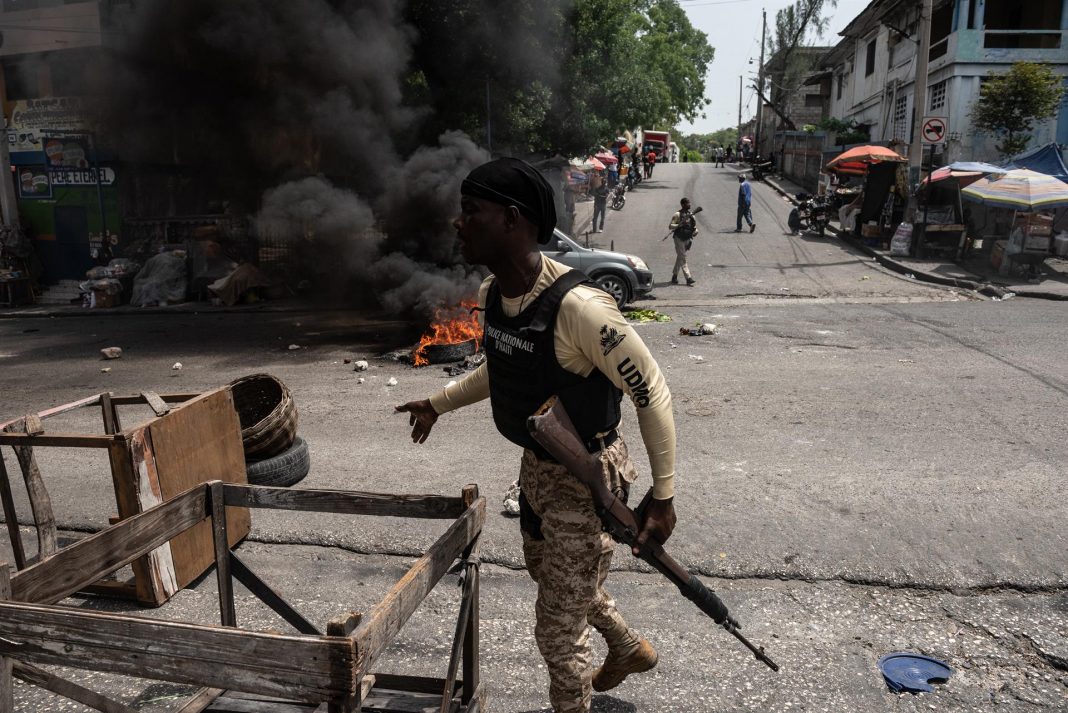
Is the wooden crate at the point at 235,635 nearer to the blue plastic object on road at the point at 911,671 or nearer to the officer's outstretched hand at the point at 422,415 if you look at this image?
the officer's outstretched hand at the point at 422,415

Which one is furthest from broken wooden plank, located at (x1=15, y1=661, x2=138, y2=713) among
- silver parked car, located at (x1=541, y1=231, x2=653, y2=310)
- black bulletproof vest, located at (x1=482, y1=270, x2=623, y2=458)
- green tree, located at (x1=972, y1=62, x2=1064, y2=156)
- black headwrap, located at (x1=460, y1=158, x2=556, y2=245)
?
green tree, located at (x1=972, y1=62, x2=1064, y2=156)

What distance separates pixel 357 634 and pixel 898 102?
1207 inches

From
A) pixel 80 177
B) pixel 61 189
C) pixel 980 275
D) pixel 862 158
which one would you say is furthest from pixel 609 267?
pixel 61 189

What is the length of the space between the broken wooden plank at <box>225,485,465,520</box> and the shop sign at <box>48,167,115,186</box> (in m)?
16.3

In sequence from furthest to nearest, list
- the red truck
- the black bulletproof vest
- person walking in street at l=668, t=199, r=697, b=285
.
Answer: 1. the red truck
2. person walking in street at l=668, t=199, r=697, b=285
3. the black bulletproof vest

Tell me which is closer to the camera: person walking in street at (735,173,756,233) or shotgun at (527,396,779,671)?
shotgun at (527,396,779,671)

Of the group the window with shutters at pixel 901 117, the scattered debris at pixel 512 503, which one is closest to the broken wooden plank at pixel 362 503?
the scattered debris at pixel 512 503

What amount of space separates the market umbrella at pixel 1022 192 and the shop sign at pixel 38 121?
1775 cm

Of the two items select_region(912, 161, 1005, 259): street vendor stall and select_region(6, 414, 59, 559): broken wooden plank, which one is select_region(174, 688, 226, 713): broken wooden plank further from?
select_region(912, 161, 1005, 259): street vendor stall

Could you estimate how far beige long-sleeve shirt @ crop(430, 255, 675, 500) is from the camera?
2.04 m

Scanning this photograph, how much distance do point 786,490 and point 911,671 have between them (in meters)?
1.75

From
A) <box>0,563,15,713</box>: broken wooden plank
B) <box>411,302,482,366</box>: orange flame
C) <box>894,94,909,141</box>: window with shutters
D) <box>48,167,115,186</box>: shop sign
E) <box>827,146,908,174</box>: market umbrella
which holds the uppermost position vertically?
<box>894,94,909,141</box>: window with shutters

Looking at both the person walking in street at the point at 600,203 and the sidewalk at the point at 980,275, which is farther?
the person walking in street at the point at 600,203

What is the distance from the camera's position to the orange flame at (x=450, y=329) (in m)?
8.62
